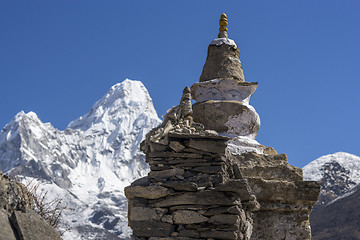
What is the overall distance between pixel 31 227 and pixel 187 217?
281 cm

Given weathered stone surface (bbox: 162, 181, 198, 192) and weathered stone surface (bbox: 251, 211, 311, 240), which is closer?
weathered stone surface (bbox: 162, 181, 198, 192)

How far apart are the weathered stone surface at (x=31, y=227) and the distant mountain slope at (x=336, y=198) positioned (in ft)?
118

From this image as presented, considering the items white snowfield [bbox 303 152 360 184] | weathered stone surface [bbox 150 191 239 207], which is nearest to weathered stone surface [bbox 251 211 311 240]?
weathered stone surface [bbox 150 191 239 207]

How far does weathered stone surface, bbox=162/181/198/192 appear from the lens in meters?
6.73

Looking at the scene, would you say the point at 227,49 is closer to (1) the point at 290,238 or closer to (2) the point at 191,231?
(1) the point at 290,238

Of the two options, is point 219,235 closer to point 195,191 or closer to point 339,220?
point 195,191

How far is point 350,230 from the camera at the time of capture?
47.9 meters

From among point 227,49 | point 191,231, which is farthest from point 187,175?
point 227,49

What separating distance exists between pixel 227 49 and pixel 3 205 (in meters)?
7.20

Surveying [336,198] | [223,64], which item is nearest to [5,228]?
[223,64]

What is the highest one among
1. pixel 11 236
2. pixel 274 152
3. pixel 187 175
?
pixel 274 152

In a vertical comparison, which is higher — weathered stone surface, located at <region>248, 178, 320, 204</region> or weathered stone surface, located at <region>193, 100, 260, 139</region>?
weathered stone surface, located at <region>193, 100, 260, 139</region>

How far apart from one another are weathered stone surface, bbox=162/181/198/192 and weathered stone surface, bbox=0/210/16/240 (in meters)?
3.03

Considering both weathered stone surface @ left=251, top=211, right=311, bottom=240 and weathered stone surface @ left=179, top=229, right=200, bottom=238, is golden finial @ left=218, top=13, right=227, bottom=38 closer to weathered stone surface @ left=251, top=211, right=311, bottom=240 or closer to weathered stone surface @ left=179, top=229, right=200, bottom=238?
Result: weathered stone surface @ left=251, top=211, right=311, bottom=240
